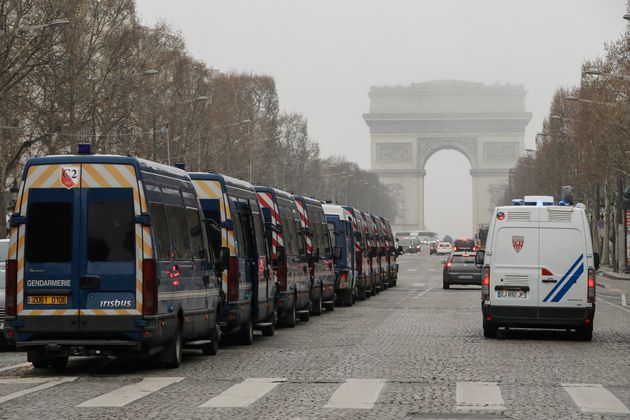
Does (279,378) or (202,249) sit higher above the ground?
(202,249)

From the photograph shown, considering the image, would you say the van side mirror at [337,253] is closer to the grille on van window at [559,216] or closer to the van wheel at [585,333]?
the van wheel at [585,333]

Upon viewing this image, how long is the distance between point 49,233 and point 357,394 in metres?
4.00

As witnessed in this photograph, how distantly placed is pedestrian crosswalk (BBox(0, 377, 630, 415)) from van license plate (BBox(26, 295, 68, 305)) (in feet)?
2.55

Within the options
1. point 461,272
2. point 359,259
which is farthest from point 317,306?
point 461,272

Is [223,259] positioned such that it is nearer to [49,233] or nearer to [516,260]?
[49,233]

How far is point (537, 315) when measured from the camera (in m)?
22.5

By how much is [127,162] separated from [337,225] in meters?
19.3

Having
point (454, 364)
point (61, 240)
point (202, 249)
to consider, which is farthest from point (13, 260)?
point (454, 364)

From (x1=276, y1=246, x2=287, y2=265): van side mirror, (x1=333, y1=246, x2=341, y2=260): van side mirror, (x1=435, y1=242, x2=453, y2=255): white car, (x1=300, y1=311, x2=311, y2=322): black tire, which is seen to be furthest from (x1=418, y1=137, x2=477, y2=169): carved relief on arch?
(x1=276, y1=246, x2=287, y2=265): van side mirror

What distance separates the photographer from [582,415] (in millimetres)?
12602

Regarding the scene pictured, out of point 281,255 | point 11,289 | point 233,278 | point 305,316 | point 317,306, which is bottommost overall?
point 305,316

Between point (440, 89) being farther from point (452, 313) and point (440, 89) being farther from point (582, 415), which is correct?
point (582, 415)

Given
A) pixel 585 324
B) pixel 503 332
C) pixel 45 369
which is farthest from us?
pixel 503 332

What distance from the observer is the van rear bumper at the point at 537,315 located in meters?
22.4
